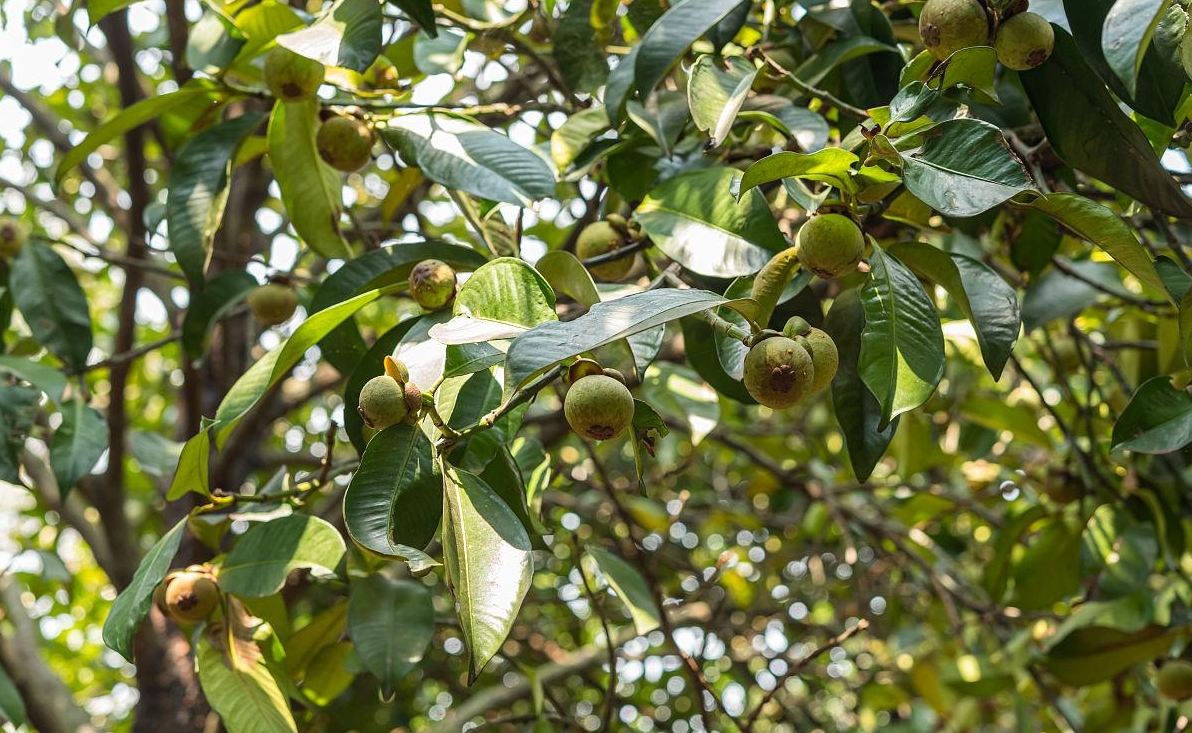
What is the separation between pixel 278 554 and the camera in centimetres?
108

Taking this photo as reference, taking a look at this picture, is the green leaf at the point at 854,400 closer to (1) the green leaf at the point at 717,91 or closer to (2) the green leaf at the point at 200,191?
(1) the green leaf at the point at 717,91

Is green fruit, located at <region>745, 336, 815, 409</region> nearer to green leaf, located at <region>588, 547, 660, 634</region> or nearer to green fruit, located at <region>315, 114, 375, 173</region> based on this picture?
green leaf, located at <region>588, 547, 660, 634</region>

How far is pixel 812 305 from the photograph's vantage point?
1090mm

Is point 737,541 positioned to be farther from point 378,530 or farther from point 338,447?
point 378,530

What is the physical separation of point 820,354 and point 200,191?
86 cm

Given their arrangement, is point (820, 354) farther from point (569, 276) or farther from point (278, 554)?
point (278, 554)

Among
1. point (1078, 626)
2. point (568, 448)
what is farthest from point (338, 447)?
point (1078, 626)

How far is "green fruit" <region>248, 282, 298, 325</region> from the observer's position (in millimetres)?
1452

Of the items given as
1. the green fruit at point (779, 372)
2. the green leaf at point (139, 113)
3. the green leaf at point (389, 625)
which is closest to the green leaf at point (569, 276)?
the green fruit at point (779, 372)

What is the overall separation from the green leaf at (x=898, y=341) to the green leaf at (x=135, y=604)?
2.30 ft

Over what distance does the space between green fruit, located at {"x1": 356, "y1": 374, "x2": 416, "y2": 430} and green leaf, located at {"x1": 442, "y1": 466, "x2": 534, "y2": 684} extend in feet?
0.22

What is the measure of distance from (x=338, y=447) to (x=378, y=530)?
2504 millimetres

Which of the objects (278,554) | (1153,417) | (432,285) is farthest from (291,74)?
(1153,417)

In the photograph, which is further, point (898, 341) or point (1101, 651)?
point (1101, 651)
